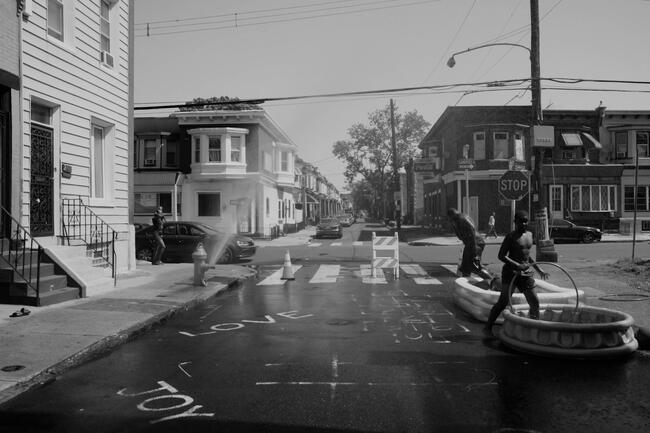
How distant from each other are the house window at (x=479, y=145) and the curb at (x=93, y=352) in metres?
29.7

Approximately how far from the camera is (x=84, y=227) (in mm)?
13047

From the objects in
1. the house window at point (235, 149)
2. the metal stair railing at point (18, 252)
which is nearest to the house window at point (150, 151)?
the house window at point (235, 149)

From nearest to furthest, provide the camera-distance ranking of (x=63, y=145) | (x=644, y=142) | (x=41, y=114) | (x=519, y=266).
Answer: (x=519, y=266) < (x=41, y=114) < (x=63, y=145) < (x=644, y=142)

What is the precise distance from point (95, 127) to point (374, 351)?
10.9 metres

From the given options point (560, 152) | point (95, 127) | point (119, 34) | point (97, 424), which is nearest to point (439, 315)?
point (97, 424)

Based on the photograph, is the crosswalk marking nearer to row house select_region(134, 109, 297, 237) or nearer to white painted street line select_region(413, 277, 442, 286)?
white painted street line select_region(413, 277, 442, 286)

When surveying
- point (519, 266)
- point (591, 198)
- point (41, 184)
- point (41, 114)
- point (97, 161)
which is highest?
point (41, 114)

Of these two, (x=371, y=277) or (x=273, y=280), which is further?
(x=371, y=277)

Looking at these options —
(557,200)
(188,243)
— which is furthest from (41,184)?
(557,200)

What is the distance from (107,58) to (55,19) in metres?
2.12

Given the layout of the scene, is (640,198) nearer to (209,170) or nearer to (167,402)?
(209,170)

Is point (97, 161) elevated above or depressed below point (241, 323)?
above

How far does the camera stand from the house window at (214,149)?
115 feet

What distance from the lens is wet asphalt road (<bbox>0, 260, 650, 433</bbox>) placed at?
4391mm
